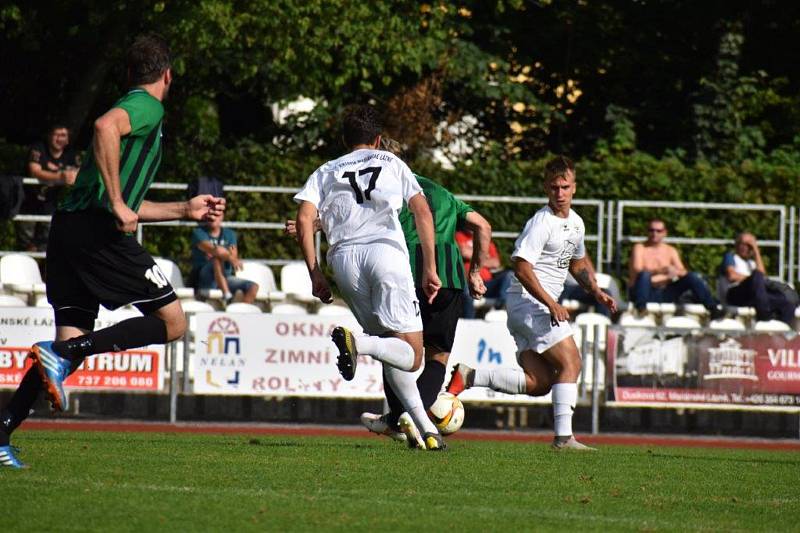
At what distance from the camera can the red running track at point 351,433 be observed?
13.2m

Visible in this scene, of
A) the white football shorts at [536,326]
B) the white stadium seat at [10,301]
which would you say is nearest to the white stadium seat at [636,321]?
the white football shorts at [536,326]

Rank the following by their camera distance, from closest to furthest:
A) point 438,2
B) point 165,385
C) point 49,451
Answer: point 49,451 → point 165,385 → point 438,2

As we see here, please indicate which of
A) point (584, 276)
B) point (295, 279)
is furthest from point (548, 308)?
point (295, 279)

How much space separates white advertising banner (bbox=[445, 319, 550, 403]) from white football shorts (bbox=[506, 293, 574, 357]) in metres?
2.90

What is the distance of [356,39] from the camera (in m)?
21.3

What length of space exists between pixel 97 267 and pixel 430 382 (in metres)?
3.14

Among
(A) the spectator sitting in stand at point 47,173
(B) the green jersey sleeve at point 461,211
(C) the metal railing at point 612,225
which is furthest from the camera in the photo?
(C) the metal railing at point 612,225

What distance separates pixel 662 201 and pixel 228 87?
842cm

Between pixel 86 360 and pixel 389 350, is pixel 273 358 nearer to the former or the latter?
pixel 86 360

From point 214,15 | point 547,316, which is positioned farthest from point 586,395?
point 214,15

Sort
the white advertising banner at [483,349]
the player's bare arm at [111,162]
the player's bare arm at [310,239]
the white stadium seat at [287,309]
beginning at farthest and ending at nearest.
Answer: the white stadium seat at [287,309] → the white advertising banner at [483,349] → the player's bare arm at [310,239] → the player's bare arm at [111,162]

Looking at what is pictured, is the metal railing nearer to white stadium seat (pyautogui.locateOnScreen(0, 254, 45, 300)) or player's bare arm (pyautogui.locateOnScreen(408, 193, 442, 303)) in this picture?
white stadium seat (pyautogui.locateOnScreen(0, 254, 45, 300))

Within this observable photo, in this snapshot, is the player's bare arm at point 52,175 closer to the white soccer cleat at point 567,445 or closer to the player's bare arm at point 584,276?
the player's bare arm at point 584,276

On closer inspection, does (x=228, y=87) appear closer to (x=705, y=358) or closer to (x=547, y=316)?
(x=705, y=358)
